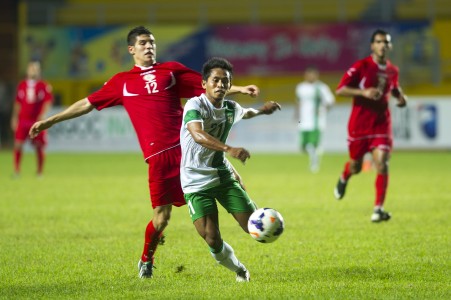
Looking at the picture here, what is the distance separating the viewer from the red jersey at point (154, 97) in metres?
7.64

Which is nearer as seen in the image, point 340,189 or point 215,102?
point 215,102

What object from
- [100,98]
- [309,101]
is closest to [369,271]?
[100,98]

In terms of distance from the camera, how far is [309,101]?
22188 mm

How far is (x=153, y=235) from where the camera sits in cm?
767

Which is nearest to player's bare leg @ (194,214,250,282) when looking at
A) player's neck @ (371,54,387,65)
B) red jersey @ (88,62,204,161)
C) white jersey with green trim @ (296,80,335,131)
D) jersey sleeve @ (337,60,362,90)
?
red jersey @ (88,62,204,161)

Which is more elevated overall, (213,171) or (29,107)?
(213,171)

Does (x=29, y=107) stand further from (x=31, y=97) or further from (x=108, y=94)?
(x=108, y=94)

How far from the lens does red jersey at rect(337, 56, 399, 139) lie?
1184 centimetres

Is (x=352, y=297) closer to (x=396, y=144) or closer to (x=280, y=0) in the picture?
(x=396, y=144)

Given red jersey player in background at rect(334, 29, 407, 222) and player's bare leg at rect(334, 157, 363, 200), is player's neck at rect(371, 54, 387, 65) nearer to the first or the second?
red jersey player in background at rect(334, 29, 407, 222)

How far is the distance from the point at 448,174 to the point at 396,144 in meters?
7.85

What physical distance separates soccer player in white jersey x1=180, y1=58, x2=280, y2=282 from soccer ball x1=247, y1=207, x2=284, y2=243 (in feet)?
0.77

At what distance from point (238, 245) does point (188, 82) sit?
242 centimetres

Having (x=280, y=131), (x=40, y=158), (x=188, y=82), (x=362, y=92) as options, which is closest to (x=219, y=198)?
(x=188, y=82)
